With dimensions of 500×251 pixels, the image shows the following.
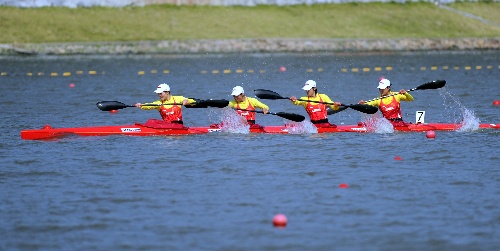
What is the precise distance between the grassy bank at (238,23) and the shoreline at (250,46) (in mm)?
654

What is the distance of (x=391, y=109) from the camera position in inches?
1217

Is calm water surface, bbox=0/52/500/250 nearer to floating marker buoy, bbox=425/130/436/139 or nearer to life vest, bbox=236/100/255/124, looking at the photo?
floating marker buoy, bbox=425/130/436/139

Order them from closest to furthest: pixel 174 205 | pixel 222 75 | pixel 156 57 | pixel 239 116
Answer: pixel 174 205, pixel 239 116, pixel 222 75, pixel 156 57

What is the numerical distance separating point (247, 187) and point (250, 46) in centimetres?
3674

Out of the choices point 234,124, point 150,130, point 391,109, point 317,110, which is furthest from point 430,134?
point 150,130

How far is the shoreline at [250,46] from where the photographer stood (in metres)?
58.1

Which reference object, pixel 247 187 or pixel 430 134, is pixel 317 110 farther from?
pixel 247 187

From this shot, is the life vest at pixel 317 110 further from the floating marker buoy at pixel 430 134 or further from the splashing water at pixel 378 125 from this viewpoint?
the floating marker buoy at pixel 430 134

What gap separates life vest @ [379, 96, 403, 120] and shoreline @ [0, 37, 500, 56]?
97.4 ft

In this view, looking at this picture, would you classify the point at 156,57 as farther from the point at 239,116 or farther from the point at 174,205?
the point at 174,205

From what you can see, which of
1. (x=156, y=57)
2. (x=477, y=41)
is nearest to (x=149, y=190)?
(x=156, y=57)

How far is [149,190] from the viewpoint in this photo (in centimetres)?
2381

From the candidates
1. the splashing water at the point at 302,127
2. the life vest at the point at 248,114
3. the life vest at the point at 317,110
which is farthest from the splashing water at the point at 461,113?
the life vest at the point at 248,114

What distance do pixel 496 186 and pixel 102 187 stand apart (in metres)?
8.54
